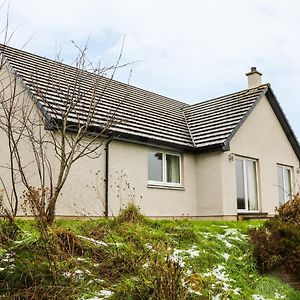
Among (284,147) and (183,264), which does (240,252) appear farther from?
(284,147)

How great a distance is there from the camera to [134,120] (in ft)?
54.7

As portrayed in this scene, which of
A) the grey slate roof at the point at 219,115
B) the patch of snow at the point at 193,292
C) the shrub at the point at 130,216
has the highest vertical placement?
the grey slate roof at the point at 219,115

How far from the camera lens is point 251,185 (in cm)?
1842

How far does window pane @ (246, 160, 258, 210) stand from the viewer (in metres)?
18.2

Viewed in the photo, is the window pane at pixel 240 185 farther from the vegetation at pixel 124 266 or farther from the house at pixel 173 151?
the vegetation at pixel 124 266

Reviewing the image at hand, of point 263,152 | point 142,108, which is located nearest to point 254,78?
point 263,152

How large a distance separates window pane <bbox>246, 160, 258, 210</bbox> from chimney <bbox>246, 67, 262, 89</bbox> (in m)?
4.63

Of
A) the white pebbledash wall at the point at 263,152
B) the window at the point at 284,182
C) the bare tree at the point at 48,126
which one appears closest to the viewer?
the bare tree at the point at 48,126

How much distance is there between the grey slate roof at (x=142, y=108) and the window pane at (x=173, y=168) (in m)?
0.65

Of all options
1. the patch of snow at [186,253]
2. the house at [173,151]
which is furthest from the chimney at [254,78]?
the patch of snow at [186,253]

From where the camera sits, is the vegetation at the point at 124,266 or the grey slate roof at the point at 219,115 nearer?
the vegetation at the point at 124,266

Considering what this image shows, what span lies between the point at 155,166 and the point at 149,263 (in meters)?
9.64

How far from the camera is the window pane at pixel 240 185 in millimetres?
17534

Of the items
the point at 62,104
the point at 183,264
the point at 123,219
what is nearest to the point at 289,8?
the point at 62,104
